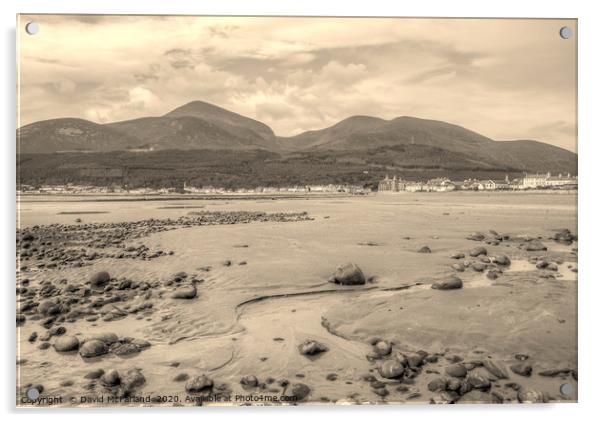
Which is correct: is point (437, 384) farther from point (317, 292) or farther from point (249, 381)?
point (249, 381)

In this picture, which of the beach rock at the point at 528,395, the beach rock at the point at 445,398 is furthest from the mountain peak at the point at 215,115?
the beach rock at the point at 528,395

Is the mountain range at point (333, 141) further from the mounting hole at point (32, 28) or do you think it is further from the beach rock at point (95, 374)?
the beach rock at point (95, 374)

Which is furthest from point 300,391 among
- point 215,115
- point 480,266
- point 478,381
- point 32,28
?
point 32,28

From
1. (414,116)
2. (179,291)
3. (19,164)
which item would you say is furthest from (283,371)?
(19,164)

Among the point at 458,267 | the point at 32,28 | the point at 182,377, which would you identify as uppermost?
the point at 32,28

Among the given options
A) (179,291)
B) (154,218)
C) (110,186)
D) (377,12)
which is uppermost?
(377,12)

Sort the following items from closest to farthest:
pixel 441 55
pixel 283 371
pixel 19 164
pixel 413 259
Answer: pixel 283 371 < pixel 19 164 < pixel 441 55 < pixel 413 259
